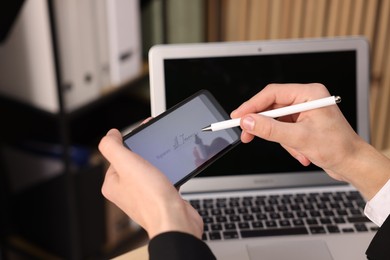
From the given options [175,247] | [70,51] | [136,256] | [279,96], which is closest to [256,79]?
[279,96]

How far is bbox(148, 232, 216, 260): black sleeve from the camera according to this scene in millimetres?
702

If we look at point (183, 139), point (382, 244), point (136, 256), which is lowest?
point (136, 256)

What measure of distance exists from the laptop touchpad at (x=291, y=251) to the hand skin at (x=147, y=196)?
30 centimetres

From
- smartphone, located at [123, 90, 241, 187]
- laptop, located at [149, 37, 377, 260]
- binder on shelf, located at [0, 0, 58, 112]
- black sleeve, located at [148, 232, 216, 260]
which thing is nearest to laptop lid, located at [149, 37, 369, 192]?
laptop, located at [149, 37, 377, 260]

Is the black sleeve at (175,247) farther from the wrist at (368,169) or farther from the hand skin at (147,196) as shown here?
the wrist at (368,169)

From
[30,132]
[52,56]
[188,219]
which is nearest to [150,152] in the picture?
[188,219]

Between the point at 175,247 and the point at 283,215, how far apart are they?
479mm

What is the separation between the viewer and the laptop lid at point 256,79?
45.4 inches

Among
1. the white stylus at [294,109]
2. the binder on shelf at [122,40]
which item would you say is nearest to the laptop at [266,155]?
the white stylus at [294,109]

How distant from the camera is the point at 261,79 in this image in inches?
46.4

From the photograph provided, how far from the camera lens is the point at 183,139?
99 cm

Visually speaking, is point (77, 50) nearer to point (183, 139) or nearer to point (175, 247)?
point (183, 139)

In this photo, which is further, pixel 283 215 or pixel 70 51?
pixel 70 51

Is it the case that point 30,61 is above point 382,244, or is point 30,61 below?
above
